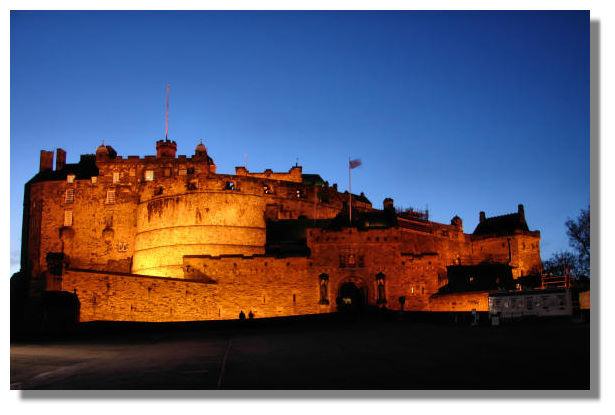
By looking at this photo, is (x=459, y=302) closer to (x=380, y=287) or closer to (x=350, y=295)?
(x=380, y=287)

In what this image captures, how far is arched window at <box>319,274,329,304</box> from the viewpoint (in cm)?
3569

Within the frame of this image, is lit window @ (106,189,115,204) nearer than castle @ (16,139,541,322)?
No

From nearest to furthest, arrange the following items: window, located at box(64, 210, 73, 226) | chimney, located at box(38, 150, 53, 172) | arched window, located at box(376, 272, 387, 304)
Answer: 1. arched window, located at box(376, 272, 387, 304)
2. window, located at box(64, 210, 73, 226)
3. chimney, located at box(38, 150, 53, 172)

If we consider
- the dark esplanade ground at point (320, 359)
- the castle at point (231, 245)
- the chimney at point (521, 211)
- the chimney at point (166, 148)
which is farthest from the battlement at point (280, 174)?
the dark esplanade ground at point (320, 359)

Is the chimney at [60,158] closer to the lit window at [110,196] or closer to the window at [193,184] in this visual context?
the lit window at [110,196]

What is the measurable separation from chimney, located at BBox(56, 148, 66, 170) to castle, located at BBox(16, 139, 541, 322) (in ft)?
0.28

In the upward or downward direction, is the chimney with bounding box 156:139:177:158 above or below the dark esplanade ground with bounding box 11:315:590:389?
above

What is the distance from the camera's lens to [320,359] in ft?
48.6

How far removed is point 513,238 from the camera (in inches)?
2013

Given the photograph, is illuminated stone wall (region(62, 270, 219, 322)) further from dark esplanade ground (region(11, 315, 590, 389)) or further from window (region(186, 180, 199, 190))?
window (region(186, 180, 199, 190))

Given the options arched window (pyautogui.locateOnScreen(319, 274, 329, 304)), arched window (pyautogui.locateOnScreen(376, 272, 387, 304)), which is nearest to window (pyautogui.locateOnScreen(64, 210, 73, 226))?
arched window (pyautogui.locateOnScreen(319, 274, 329, 304))

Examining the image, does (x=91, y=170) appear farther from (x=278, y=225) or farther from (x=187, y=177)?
(x=278, y=225)

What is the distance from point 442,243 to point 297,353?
3491 cm

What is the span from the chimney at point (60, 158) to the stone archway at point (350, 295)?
89.3 ft
